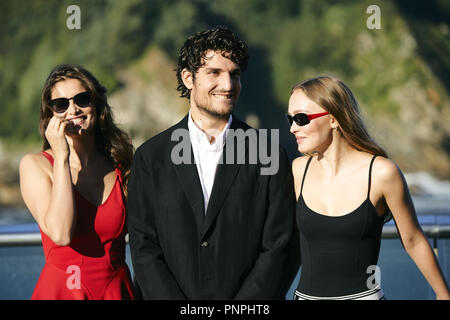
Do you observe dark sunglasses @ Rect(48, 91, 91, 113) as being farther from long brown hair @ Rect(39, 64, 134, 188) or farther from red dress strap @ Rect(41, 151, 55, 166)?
red dress strap @ Rect(41, 151, 55, 166)

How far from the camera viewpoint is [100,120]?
3.04m

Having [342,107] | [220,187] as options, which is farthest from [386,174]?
[220,187]

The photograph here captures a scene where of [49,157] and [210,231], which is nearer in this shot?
[210,231]

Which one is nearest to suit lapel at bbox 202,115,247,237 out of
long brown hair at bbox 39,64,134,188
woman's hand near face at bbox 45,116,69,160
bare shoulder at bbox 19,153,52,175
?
long brown hair at bbox 39,64,134,188

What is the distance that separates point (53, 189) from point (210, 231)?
0.75m

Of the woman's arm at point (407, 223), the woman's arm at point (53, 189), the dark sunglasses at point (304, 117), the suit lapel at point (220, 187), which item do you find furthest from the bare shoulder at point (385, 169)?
the woman's arm at point (53, 189)

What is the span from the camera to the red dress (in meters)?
2.70

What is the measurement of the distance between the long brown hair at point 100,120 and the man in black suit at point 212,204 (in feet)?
1.34

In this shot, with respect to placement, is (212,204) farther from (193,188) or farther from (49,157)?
(49,157)

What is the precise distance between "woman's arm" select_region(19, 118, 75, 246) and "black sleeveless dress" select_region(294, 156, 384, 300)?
107cm

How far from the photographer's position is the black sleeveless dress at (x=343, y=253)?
254 cm

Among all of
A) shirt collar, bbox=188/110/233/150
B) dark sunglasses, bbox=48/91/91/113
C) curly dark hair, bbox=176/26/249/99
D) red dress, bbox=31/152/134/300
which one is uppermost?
curly dark hair, bbox=176/26/249/99

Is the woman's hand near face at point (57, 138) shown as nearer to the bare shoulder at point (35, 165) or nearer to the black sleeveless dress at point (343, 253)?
the bare shoulder at point (35, 165)
